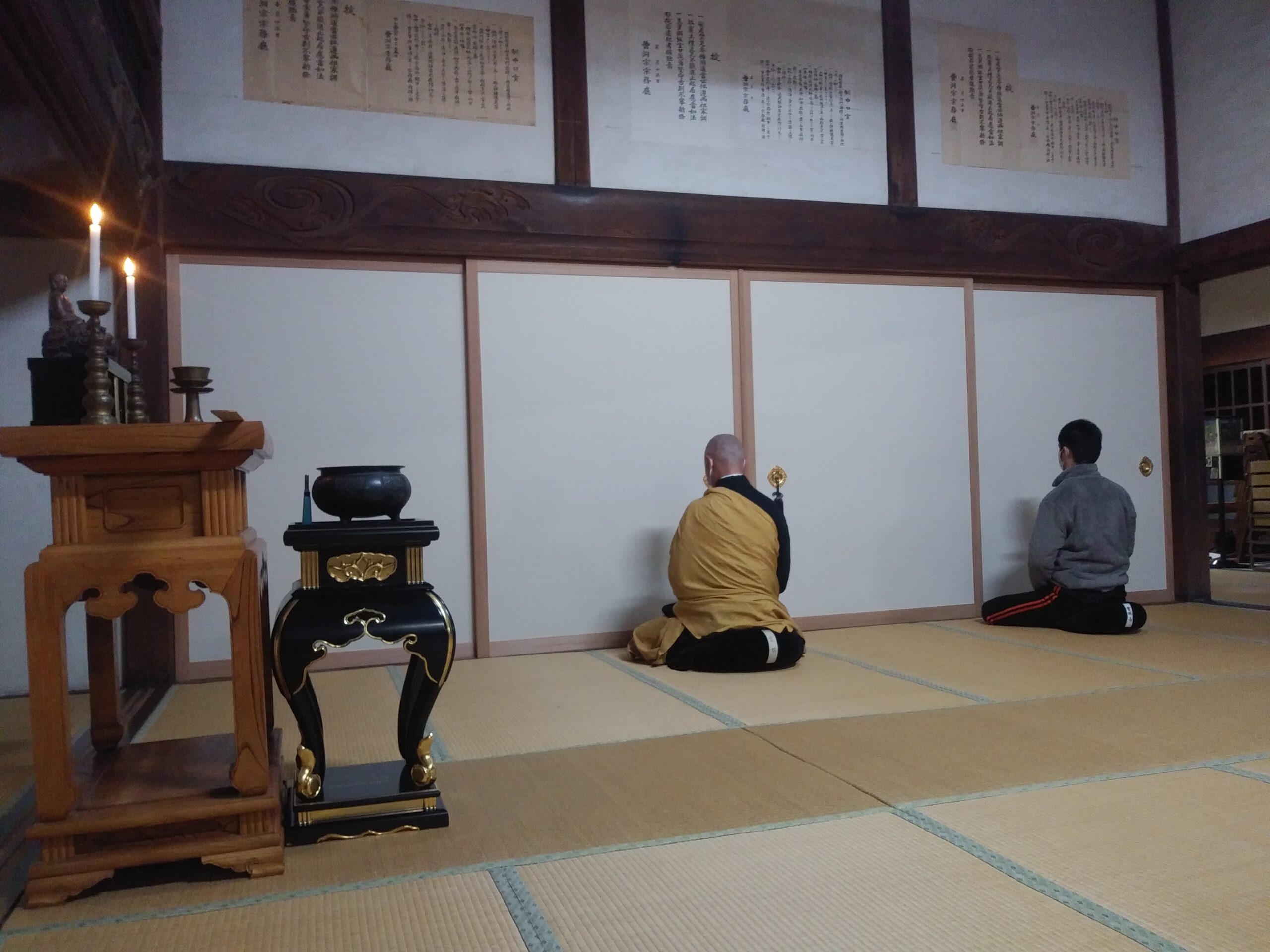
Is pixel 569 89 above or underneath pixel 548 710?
above

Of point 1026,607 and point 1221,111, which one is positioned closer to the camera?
point 1026,607

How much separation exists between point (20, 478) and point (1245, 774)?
3658 millimetres

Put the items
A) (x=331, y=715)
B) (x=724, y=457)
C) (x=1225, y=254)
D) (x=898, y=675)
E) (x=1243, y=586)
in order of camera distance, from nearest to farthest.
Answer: (x=331, y=715)
(x=898, y=675)
(x=724, y=457)
(x=1225, y=254)
(x=1243, y=586)

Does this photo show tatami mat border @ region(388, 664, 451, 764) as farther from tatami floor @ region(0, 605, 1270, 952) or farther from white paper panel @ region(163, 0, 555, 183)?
white paper panel @ region(163, 0, 555, 183)

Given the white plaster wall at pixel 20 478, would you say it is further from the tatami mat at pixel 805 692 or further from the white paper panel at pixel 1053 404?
the white paper panel at pixel 1053 404

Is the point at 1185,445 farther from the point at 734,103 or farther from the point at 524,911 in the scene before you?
the point at 524,911

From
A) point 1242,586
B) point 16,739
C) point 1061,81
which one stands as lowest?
point 1242,586

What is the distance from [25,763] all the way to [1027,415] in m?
4.69

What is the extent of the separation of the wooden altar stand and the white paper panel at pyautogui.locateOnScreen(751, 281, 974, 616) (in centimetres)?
313

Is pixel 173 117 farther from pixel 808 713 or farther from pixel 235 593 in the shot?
pixel 808 713

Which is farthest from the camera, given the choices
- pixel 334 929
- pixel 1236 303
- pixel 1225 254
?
pixel 1236 303

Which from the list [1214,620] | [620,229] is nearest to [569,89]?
[620,229]

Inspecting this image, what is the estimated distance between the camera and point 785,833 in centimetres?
199

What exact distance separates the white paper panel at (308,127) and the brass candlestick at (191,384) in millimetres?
2326
